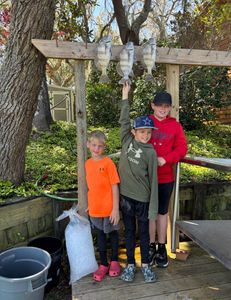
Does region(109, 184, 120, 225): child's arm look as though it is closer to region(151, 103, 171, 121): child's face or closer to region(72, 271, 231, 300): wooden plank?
region(72, 271, 231, 300): wooden plank

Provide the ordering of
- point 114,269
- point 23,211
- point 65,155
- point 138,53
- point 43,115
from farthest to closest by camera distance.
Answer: point 43,115, point 65,155, point 23,211, point 138,53, point 114,269

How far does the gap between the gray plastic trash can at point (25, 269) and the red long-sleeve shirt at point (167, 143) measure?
1258 mm

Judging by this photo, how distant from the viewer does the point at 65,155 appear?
451 cm

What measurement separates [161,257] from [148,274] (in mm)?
299

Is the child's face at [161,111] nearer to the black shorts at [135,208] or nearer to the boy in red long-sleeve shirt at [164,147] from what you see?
the boy in red long-sleeve shirt at [164,147]

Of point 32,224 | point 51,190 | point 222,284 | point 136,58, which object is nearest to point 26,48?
point 136,58

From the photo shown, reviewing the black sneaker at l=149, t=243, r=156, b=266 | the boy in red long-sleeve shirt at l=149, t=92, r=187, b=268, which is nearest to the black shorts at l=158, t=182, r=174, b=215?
the boy in red long-sleeve shirt at l=149, t=92, r=187, b=268

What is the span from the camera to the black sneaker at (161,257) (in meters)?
2.78

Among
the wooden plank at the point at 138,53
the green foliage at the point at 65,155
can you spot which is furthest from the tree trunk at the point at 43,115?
the wooden plank at the point at 138,53

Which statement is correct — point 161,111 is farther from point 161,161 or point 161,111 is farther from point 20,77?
point 20,77

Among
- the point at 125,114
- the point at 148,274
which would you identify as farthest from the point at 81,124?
the point at 148,274

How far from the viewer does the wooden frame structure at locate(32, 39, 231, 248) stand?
257 centimetres

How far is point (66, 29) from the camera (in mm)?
5469

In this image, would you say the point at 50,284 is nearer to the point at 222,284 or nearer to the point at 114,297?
the point at 114,297
